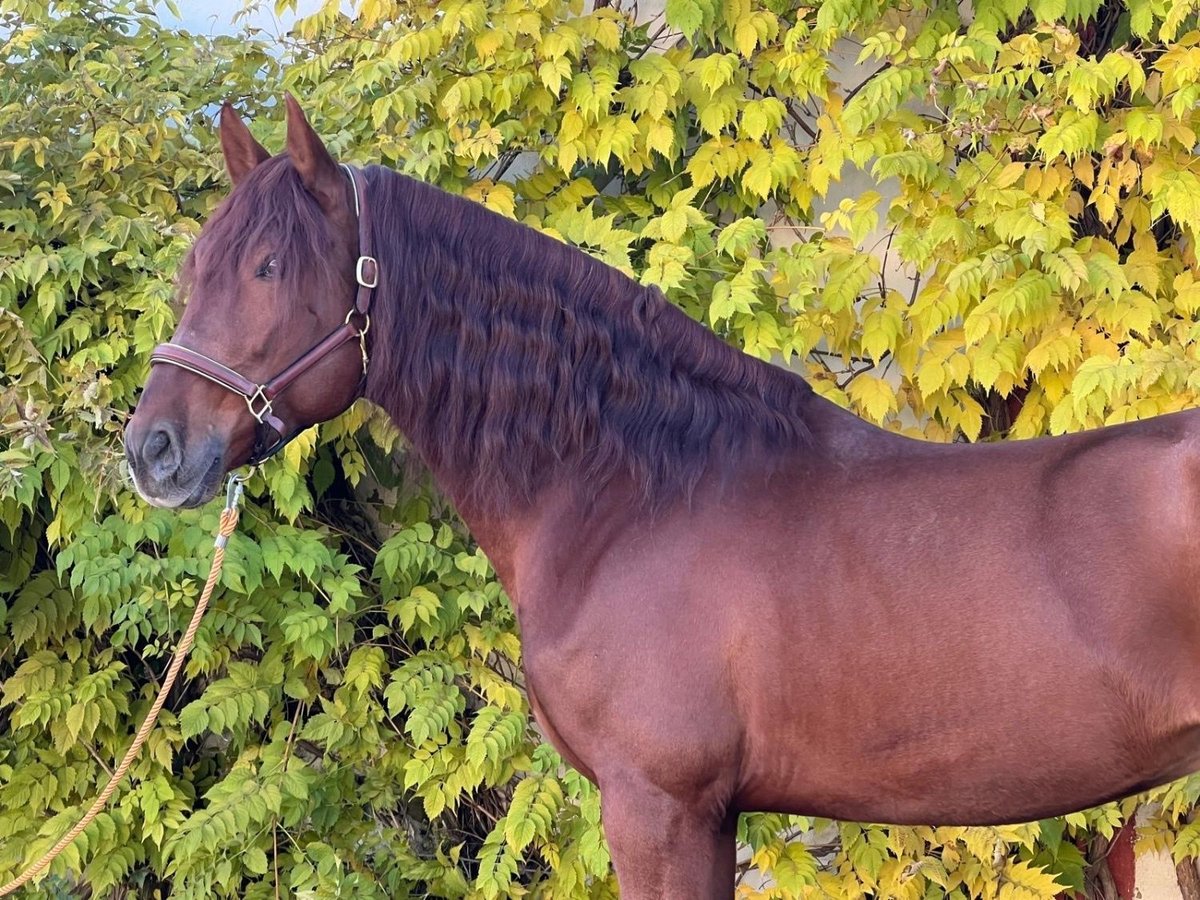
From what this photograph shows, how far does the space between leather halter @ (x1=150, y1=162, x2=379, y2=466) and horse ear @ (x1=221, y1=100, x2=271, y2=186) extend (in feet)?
0.61

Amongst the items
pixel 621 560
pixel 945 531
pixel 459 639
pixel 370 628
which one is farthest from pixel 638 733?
pixel 370 628

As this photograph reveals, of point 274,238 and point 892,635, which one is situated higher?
point 274,238

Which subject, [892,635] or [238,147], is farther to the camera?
[238,147]

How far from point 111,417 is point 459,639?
1177 millimetres

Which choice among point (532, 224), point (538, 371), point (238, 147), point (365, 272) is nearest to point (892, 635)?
point (538, 371)

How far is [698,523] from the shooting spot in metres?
1.86

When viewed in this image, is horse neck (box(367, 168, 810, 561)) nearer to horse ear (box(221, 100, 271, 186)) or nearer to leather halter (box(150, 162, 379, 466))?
leather halter (box(150, 162, 379, 466))

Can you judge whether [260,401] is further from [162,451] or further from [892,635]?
[892,635]

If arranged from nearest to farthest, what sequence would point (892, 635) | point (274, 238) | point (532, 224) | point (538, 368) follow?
point (892, 635) → point (274, 238) → point (538, 368) → point (532, 224)

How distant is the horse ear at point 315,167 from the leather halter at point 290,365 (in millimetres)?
33

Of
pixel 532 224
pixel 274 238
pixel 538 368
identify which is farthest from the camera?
pixel 532 224

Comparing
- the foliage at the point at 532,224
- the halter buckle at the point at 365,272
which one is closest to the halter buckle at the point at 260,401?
the halter buckle at the point at 365,272

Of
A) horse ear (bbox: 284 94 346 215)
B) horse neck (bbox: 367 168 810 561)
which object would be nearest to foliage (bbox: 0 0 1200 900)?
horse neck (bbox: 367 168 810 561)

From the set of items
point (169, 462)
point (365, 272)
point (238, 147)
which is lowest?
point (169, 462)
